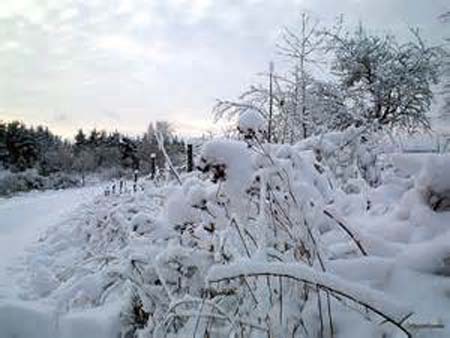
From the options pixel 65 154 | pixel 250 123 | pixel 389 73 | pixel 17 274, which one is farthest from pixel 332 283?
pixel 65 154

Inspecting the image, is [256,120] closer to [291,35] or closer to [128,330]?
[128,330]

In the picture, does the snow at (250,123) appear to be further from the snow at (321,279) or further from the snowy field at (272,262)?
the snow at (321,279)

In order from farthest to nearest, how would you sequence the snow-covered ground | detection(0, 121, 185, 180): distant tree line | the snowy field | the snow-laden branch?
detection(0, 121, 185, 180): distant tree line
the snow-covered ground
the snowy field
the snow-laden branch

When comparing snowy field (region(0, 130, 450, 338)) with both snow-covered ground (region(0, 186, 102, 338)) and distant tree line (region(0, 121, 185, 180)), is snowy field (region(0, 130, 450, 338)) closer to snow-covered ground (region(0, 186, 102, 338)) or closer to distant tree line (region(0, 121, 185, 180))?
snow-covered ground (region(0, 186, 102, 338))

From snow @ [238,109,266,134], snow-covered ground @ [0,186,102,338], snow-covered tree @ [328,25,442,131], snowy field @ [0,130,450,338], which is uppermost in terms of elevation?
snow-covered tree @ [328,25,442,131]

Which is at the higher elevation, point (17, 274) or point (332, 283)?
point (332, 283)

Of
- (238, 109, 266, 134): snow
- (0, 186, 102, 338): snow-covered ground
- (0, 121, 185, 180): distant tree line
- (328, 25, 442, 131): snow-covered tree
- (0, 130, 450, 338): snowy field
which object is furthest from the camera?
(0, 121, 185, 180): distant tree line

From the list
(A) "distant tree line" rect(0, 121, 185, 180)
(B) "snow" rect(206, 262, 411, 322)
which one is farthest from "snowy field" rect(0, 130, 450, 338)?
(A) "distant tree line" rect(0, 121, 185, 180)

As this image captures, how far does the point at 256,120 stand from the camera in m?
2.03

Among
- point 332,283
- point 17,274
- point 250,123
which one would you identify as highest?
point 250,123

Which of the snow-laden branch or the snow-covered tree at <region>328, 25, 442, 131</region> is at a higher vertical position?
the snow-covered tree at <region>328, 25, 442, 131</region>

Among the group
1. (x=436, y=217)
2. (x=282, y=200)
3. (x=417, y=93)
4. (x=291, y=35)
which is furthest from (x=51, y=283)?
(x=417, y=93)

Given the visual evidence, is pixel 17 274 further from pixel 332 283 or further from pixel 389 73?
pixel 389 73

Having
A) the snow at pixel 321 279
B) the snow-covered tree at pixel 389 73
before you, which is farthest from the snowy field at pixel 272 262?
the snow-covered tree at pixel 389 73
